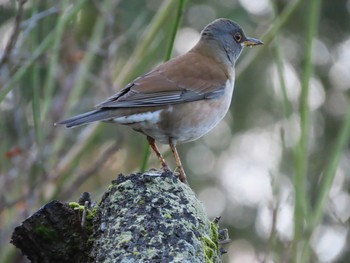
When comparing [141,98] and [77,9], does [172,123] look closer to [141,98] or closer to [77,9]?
[141,98]

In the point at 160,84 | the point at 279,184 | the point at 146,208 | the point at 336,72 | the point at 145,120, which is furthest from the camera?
the point at 336,72

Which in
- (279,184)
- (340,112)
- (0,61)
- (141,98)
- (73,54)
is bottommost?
(279,184)

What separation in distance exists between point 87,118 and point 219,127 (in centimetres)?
733

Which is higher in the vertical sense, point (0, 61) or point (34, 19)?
point (34, 19)

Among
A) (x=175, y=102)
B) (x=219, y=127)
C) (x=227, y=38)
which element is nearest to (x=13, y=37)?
(x=175, y=102)

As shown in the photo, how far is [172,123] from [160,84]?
1.13ft

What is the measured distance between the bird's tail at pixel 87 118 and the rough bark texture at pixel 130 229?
123cm

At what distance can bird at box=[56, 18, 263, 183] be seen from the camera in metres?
4.70

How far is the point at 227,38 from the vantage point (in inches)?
250

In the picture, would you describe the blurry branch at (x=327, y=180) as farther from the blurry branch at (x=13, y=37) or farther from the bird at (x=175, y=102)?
the blurry branch at (x=13, y=37)

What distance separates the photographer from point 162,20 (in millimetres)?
4969

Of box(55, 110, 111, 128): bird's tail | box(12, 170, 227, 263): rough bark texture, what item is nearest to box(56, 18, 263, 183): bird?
box(55, 110, 111, 128): bird's tail

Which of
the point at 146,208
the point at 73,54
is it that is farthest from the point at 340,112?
the point at 146,208

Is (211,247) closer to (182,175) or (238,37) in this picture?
(182,175)
